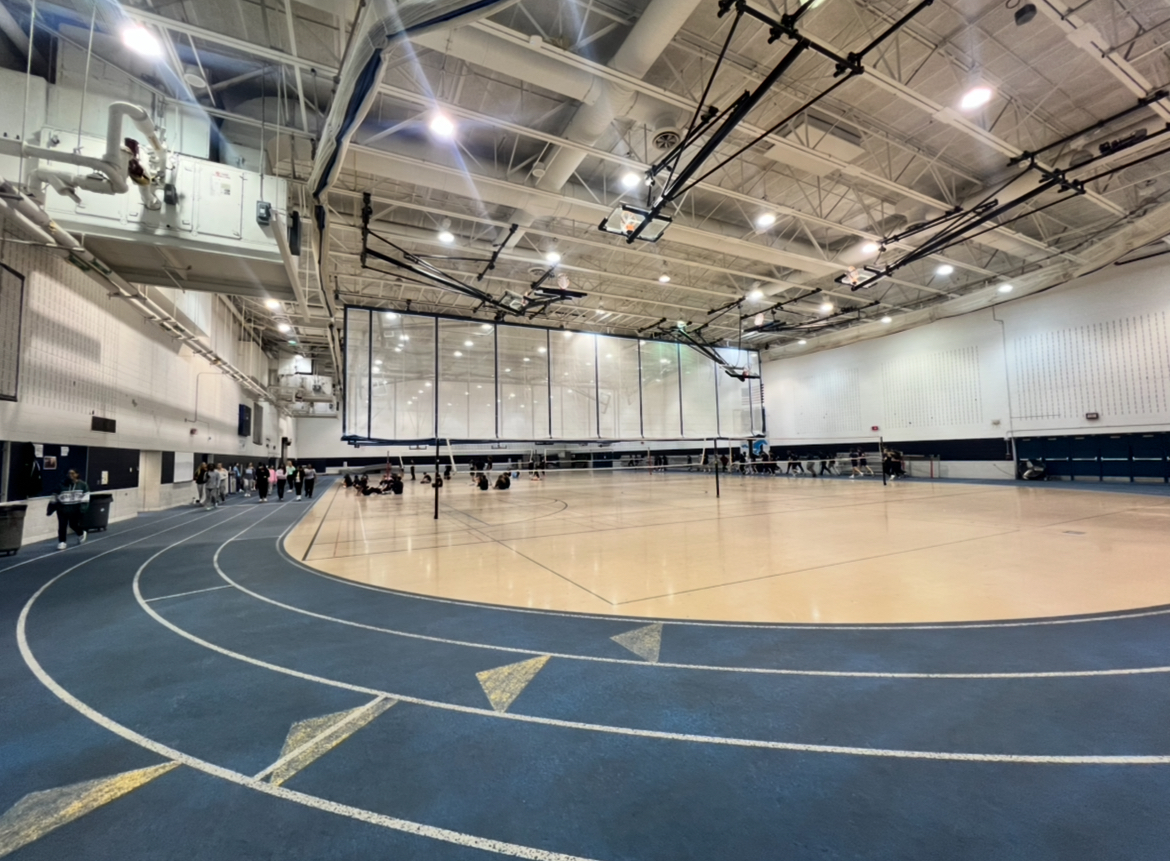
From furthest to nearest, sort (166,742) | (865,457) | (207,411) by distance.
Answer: (865,457) < (207,411) < (166,742)

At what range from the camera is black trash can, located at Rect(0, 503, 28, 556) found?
24.1ft

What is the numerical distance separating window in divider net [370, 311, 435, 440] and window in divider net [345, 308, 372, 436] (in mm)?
295

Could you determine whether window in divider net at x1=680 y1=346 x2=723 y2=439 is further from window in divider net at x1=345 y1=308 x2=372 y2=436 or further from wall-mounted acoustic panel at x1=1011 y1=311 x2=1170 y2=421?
window in divider net at x1=345 y1=308 x2=372 y2=436

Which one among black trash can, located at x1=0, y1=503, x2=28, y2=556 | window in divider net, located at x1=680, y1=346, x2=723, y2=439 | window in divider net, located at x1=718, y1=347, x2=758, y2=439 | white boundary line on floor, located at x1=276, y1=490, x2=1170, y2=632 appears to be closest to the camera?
white boundary line on floor, located at x1=276, y1=490, x2=1170, y2=632

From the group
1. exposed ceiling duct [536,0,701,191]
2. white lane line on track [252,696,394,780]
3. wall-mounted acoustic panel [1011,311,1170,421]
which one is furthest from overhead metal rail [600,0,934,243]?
wall-mounted acoustic panel [1011,311,1170,421]

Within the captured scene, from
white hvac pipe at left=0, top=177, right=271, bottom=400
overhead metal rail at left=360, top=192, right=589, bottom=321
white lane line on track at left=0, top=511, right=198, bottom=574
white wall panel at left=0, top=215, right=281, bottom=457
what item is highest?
overhead metal rail at left=360, top=192, right=589, bottom=321

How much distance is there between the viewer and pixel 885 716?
2412mm

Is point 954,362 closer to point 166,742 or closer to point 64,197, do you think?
point 166,742

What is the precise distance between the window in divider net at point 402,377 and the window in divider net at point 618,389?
7.20 metres

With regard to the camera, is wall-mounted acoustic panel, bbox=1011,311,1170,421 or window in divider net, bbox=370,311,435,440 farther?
window in divider net, bbox=370,311,435,440

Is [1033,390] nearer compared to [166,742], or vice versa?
[166,742]

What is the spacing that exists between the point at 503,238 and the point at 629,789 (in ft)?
45.1

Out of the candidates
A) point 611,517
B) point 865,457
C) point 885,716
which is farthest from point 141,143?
point 865,457

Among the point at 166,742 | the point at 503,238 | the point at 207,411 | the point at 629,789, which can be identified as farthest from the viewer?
the point at 207,411
